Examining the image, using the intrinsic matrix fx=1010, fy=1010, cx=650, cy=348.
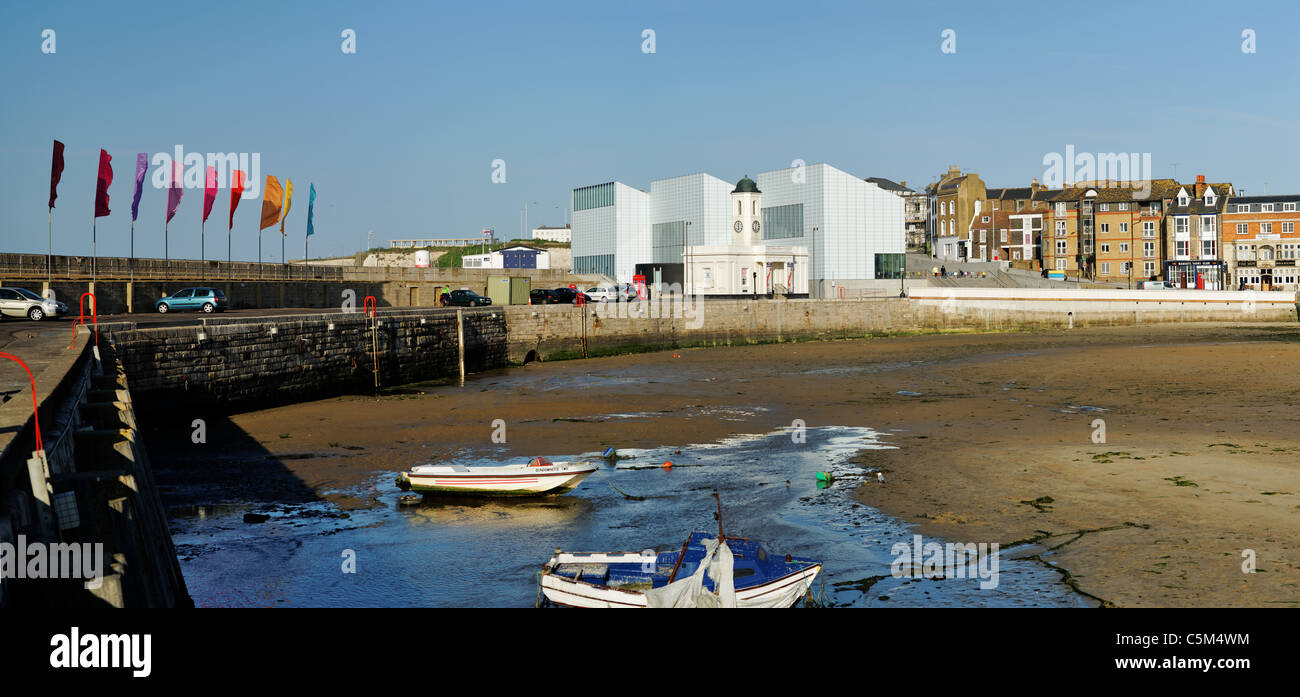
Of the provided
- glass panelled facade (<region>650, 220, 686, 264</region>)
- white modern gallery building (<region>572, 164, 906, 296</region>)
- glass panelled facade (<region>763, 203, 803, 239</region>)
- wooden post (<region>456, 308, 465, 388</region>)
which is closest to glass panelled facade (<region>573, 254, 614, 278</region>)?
white modern gallery building (<region>572, 164, 906, 296</region>)

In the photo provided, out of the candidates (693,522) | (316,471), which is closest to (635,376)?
(316,471)

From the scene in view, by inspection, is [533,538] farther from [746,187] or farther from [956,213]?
[956,213]

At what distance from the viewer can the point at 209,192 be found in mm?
65562

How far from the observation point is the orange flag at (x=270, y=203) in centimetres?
6988

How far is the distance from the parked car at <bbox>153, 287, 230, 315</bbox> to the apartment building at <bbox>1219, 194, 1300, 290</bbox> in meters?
111

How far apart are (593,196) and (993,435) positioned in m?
94.3

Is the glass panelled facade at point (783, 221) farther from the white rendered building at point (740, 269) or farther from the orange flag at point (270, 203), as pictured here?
the orange flag at point (270, 203)

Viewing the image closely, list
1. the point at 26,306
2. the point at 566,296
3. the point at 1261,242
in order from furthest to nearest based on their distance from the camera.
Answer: the point at 1261,242 → the point at 566,296 → the point at 26,306

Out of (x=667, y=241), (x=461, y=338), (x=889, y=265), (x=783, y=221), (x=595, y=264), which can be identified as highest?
(x=783, y=221)

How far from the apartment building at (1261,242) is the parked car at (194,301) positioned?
4368 inches

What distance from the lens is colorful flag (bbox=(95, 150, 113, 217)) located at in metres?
54.4

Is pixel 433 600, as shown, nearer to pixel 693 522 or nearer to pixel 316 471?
pixel 693 522

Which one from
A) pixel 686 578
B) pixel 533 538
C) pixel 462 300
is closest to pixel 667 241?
pixel 462 300
